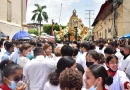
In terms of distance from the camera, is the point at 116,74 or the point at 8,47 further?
the point at 8,47

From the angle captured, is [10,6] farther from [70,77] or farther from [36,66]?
[70,77]

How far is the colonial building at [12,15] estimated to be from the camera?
32.3 metres

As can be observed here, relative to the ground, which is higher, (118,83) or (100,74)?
(100,74)

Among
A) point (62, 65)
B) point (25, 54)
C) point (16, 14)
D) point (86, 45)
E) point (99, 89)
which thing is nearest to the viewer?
point (99, 89)

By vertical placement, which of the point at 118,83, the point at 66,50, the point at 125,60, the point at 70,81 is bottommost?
the point at 118,83

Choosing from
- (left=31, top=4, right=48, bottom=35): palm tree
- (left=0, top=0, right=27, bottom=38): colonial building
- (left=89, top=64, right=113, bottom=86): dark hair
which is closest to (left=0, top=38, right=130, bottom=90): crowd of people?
(left=89, top=64, right=113, bottom=86): dark hair

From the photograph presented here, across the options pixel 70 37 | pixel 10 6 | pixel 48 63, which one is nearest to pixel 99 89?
pixel 48 63

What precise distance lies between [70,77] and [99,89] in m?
0.83

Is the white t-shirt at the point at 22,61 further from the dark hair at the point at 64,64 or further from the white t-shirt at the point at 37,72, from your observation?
the dark hair at the point at 64,64

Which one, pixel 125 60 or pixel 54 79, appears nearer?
pixel 54 79

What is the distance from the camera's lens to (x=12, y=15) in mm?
36969

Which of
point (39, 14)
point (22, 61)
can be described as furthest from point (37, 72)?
point (39, 14)

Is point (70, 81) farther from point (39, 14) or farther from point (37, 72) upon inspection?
point (39, 14)

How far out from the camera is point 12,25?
36.0m
